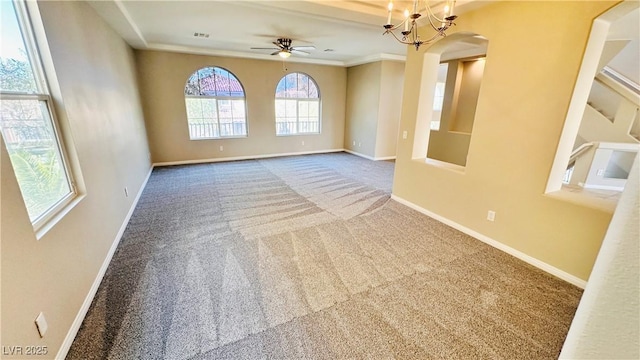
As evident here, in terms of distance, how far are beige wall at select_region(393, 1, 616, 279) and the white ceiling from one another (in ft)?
1.82

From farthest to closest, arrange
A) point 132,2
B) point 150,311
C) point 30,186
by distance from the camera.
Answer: point 132,2, point 150,311, point 30,186

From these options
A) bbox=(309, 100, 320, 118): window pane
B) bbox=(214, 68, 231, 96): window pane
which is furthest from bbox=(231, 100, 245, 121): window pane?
bbox=(309, 100, 320, 118): window pane

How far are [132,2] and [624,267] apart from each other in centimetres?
438

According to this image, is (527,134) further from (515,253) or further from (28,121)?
(28,121)

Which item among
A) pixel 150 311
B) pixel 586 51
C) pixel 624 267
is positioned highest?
pixel 586 51

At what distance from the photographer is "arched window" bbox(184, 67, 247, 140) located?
20.6ft

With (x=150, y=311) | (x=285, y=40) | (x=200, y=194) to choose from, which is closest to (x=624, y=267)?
(x=150, y=311)

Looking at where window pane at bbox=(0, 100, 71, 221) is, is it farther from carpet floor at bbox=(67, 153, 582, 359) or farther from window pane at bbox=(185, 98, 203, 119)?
window pane at bbox=(185, 98, 203, 119)

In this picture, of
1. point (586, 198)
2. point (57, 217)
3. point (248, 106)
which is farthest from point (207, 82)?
point (586, 198)

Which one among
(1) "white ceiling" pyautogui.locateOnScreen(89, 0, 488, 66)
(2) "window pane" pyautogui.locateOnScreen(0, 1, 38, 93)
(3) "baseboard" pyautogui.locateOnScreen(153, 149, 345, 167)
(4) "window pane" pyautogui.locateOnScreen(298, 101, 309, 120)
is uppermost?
(1) "white ceiling" pyautogui.locateOnScreen(89, 0, 488, 66)

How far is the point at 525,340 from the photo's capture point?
1.73m

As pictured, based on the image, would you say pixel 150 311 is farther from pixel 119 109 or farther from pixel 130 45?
pixel 130 45

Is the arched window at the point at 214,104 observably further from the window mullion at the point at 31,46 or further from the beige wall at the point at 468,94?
the beige wall at the point at 468,94

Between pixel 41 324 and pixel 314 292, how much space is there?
5.45 ft
